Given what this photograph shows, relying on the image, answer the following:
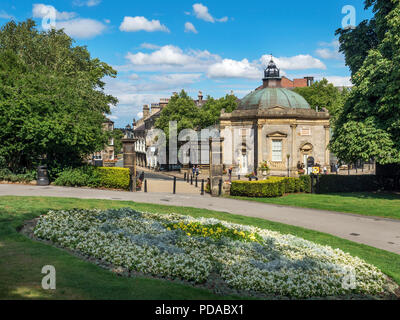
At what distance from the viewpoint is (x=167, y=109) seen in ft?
201

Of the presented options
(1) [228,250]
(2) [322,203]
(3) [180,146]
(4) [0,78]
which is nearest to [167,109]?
(3) [180,146]

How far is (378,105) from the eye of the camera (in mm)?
28031

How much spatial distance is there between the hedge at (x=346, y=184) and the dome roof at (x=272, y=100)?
17047 mm

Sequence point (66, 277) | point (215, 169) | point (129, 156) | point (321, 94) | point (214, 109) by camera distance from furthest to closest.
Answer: point (321, 94) → point (214, 109) → point (129, 156) → point (215, 169) → point (66, 277)

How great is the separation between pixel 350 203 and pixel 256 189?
246 inches

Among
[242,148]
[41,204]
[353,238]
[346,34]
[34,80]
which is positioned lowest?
[353,238]

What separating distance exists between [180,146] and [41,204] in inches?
1899

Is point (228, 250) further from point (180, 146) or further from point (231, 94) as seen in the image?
point (231, 94)

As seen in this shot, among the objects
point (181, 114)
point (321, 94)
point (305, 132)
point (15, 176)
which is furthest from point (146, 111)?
point (15, 176)

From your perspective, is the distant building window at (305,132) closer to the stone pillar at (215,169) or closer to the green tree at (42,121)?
the stone pillar at (215,169)

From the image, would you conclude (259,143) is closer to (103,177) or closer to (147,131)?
(103,177)

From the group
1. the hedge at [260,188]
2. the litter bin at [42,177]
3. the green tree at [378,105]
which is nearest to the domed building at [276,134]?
the green tree at [378,105]
